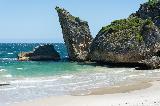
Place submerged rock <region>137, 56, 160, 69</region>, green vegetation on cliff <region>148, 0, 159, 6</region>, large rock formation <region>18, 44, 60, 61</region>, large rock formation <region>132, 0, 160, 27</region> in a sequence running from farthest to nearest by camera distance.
→ 1. large rock formation <region>18, 44, 60, 61</region>
2. green vegetation on cliff <region>148, 0, 159, 6</region>
3. large rock formation <region>132, 0, 160, 27</region>
4. submerged rock <region>137, 56, 160, 69</region>

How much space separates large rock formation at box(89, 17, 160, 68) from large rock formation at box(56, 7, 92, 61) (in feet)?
24.7

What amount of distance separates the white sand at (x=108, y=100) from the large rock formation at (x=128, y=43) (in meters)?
28.3

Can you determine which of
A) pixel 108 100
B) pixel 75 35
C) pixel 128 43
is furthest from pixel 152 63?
pixel 108 100

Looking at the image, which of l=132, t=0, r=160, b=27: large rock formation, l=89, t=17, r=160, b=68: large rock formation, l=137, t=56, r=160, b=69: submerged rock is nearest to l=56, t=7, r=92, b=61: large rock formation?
l=89, t=17, r=160, b=68: large rock formation

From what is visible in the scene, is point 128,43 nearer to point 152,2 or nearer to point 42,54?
Answer: point 152,2

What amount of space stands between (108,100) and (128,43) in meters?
34.0

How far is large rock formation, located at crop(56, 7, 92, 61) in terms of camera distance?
7744 centimetres

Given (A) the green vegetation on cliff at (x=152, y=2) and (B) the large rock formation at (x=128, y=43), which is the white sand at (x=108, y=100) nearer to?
(B) the large rock formation at (x=128, y=43)

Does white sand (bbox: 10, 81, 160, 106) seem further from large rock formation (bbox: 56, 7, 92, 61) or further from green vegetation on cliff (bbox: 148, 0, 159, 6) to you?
green vegetation on cliff (bbox: 148, 0, 159, 6)

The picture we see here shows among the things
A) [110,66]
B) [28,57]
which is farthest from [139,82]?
[28,57]

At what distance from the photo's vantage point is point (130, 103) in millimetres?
28656

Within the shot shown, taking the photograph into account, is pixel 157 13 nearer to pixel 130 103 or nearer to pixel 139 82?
pixel 139 82

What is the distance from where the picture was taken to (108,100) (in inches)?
1233

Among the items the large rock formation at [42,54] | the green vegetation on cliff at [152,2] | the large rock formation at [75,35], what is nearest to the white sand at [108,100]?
the large rock formation at [75,35]
